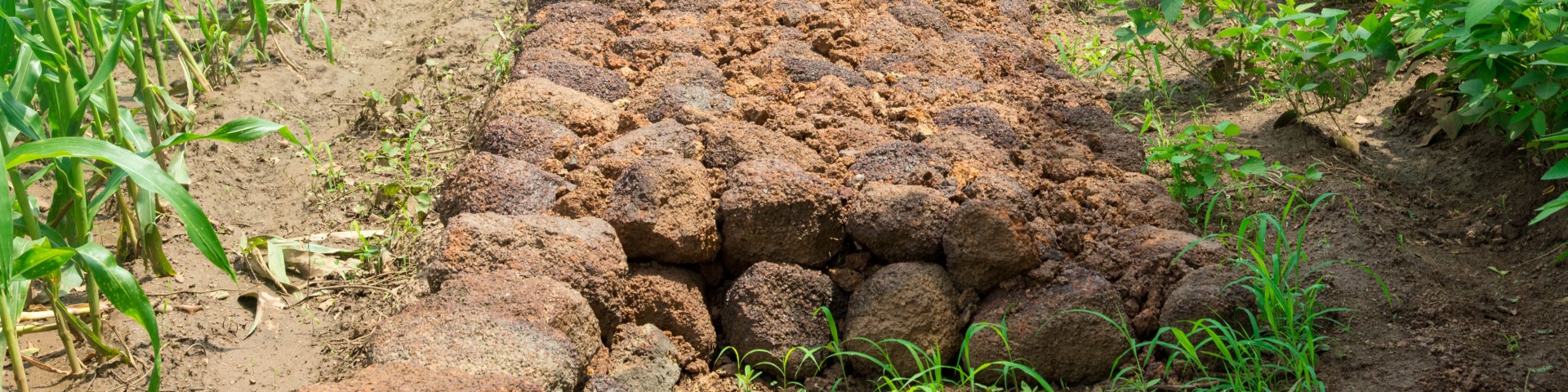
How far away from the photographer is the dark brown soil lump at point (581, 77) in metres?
3.35

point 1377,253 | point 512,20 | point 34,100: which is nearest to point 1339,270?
point 1377,253

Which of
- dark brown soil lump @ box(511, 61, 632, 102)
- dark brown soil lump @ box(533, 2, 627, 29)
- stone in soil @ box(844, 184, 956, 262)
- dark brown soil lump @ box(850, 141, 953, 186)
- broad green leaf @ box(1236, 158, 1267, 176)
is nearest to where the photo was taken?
stone in soil @ box(844, 184, 956, 262)

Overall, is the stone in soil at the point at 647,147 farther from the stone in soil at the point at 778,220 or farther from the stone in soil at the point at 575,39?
the stone in soil at the point at 575,39

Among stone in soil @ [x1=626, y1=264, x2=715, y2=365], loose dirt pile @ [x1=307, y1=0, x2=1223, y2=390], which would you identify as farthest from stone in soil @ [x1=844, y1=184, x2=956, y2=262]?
stone in soil @ [x1=626, y1=264, x2=715, y2=365]

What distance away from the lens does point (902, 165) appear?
291cm

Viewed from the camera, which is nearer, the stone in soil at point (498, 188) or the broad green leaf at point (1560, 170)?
the broad green leaf at point (1560, 170)

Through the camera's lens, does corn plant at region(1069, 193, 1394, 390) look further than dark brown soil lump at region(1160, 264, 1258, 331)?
No

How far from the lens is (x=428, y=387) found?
1.96 m

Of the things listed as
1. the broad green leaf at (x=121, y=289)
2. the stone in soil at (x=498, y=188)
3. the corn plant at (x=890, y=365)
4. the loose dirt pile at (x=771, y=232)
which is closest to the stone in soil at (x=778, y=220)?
the loose dirt pile at (x=771, y=232)

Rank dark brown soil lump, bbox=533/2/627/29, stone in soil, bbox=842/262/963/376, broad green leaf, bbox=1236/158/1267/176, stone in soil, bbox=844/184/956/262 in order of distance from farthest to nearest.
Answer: dark brown soil lump, bbox=533/2/627/29
broad green leaf, bbox=1236/158/1267/176
stone in soil, bbox=844/184/956/262
stone in soil, bbox=842/262/963/376

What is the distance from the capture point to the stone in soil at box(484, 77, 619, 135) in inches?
123

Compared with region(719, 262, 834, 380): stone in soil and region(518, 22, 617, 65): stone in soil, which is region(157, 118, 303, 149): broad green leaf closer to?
region(719, 262, 834, 380): stone in soil

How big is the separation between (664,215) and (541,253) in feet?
0.96

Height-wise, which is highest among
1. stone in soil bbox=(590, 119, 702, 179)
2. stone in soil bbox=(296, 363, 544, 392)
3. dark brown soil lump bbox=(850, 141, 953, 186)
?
stone in soil bbox=(296, 363, 544, 392)
